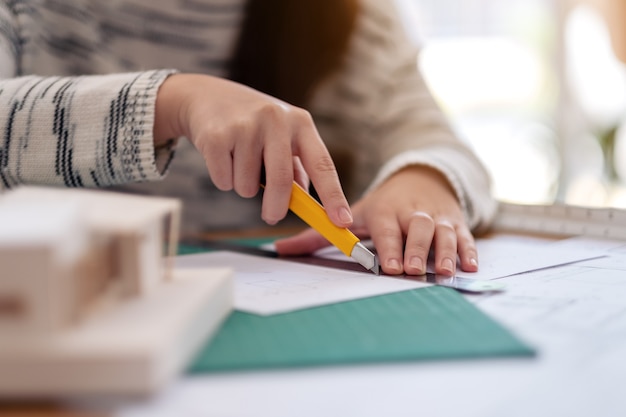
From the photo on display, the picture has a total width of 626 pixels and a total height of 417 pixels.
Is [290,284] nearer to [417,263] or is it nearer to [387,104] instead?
[417,263]

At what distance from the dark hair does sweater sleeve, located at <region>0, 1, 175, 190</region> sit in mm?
452

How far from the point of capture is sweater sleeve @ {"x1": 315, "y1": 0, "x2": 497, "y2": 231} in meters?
0.89

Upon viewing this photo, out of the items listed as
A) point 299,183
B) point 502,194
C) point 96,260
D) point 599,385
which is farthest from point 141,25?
point 502,194

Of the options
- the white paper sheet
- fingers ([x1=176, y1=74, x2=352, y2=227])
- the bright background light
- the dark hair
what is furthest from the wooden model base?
the bright background light

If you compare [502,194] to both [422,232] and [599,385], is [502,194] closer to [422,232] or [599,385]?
[422,232]

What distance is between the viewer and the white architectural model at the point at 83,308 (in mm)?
272

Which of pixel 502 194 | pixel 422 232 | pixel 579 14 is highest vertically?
pixel 579 14

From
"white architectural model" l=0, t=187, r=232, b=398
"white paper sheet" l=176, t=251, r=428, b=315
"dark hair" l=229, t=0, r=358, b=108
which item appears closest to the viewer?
"white architectural model" l=0, t=187, r=232, b=398

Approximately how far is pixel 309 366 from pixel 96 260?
121 mm

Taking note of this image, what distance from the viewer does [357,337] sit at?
369mm

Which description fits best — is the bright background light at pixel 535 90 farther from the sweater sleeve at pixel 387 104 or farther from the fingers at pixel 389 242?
the fingers at pixel 389 242

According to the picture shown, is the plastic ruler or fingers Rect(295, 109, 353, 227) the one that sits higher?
fingers Rect(295, 109, 353, 227)

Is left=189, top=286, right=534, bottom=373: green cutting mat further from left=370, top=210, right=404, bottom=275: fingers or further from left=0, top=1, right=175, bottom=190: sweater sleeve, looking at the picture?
left=0, top=1, right=175, bottom=190: sweater sleeve

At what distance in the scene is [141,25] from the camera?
3.36 feet
